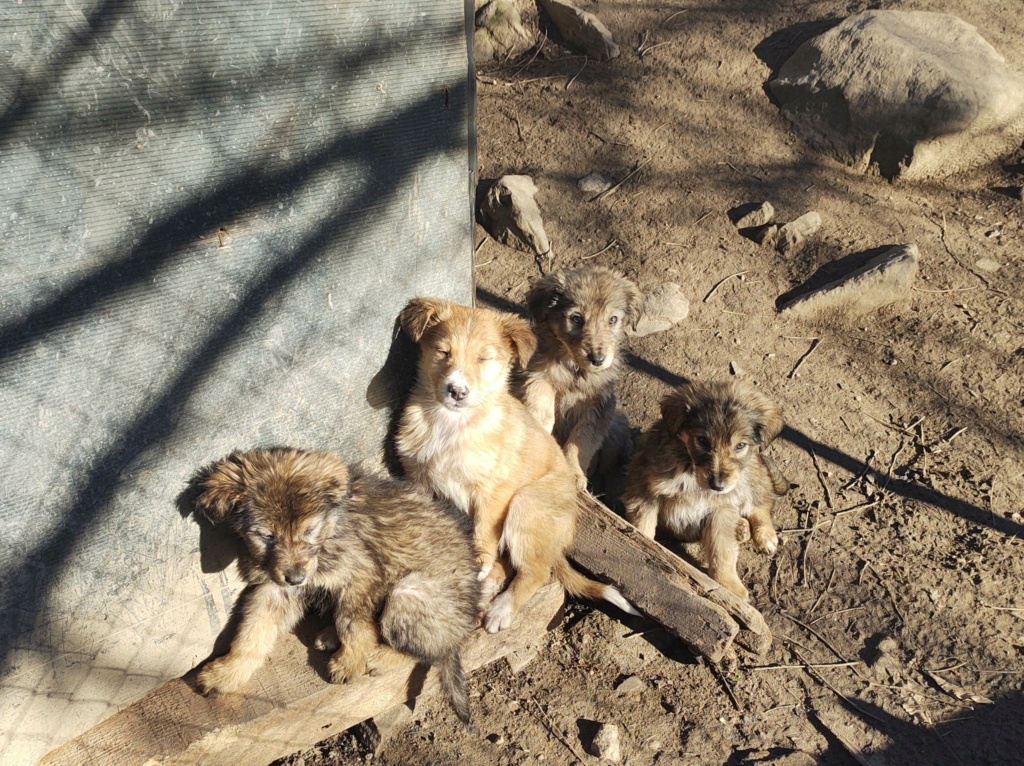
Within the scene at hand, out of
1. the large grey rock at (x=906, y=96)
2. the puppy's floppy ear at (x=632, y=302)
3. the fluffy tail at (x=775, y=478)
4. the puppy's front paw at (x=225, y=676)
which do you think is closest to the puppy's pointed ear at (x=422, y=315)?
the puppy's floppy ear at (x=632, y=302)

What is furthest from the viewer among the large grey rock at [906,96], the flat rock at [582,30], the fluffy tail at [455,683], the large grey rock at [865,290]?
the flat rock at [582,30]

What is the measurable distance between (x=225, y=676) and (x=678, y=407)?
298cm

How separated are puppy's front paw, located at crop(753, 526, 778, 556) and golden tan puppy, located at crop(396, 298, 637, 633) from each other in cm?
114

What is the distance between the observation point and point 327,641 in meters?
4.44

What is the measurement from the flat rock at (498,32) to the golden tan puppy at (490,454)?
5.73 meters

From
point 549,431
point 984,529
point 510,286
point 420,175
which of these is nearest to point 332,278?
point 420,175

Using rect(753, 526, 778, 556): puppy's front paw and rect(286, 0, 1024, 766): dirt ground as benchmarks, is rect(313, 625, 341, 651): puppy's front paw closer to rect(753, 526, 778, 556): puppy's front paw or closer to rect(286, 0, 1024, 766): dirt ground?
rect(286, 0, 1024, 766): dirt ground

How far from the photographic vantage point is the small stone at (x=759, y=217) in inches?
310

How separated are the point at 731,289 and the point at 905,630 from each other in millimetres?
3346

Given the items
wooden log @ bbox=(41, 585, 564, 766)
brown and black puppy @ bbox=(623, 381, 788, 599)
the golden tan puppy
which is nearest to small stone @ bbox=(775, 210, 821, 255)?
brown and black puppy @ bbox=(623, 381, 788, 599)

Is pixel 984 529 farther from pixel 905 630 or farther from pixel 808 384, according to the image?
pixel 808 384

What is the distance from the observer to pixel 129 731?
159 inches

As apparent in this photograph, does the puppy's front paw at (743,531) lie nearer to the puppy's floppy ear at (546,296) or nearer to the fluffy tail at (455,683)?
the puppy's floppy ear at (546,296)

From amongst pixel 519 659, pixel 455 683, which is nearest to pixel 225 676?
pixel 455 683
